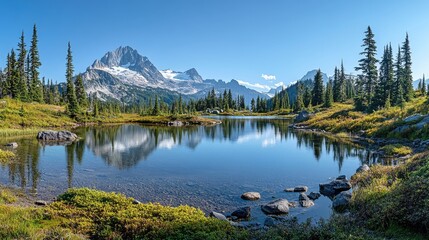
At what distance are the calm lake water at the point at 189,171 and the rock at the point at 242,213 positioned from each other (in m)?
0.61

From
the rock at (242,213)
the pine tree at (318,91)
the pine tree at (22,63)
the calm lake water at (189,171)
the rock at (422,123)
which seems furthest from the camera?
the pine tree at (318,91)

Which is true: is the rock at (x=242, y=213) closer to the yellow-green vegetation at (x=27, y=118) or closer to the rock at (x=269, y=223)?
the rock at (x=269, y=223)

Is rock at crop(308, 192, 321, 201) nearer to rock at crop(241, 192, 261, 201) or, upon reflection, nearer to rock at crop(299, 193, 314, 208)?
rock at crop(299, 193, 314, 208)

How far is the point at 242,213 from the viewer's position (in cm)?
1697

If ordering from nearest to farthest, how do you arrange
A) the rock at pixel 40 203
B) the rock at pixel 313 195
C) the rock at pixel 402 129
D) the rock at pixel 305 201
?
the rock at pixel 40 203, the rock at pixel 305 201, the rock at pixel 313 195, the rock at pixel 402 129

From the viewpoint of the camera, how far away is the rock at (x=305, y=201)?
745 inches

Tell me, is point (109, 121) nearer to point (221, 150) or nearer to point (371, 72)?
point (221, 150)

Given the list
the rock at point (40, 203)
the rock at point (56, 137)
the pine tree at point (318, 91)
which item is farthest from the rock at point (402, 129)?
the pine tree at point (318, 91)

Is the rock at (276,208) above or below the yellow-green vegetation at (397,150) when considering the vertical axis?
below

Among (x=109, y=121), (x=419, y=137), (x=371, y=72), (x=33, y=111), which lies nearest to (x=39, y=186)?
(x=419, y=137)

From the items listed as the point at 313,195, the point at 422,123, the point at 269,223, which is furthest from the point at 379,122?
the point at 269,223

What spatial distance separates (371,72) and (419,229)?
7506 centimetres

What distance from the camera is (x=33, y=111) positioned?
77875mm

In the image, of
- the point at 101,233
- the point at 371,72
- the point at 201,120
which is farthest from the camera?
the point at 201,120
